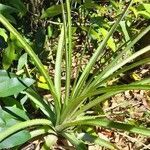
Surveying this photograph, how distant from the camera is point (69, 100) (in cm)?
147

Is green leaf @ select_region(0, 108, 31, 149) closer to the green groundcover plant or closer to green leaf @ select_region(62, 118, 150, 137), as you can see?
the green groundcover plant

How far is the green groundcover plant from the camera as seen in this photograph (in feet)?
4.29

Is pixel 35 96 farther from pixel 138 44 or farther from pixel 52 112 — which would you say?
pixel 138 44

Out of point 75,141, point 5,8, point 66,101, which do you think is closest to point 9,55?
point 5,8

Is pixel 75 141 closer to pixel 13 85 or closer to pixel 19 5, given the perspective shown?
pixel 13 85

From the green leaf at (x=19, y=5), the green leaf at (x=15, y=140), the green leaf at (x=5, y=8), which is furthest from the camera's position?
the green leaf at (x=19, y=5)

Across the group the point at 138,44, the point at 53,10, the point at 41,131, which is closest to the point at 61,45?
the point at 53,10

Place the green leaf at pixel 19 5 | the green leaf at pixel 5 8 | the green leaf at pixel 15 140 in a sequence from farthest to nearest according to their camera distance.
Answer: the green leaf at pixel 19 5 → the green leaf at pixel 5 8 → the green leaf at pixel 15 140

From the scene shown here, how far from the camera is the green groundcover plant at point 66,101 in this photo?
1308mm

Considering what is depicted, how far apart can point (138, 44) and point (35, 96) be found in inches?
33.1

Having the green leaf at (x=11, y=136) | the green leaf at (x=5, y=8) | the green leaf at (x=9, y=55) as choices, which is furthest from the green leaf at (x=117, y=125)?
the green leaf at (x=5, y=8)

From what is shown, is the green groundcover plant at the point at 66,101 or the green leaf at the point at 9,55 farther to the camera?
the green leaf at the point at 9,55

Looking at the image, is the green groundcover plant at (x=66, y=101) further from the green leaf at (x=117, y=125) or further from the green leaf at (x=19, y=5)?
the green leaf at (x=19, y=5)

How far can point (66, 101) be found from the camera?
1.45m
